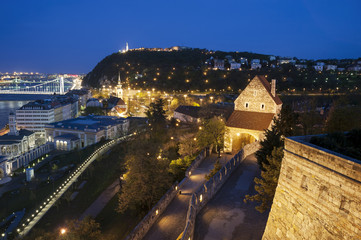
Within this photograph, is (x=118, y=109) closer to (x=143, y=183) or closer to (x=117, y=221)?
(x=117, y=221)

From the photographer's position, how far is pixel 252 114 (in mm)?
23328

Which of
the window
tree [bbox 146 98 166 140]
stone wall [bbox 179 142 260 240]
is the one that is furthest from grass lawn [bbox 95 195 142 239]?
tree [bbox 146 98 166 140]

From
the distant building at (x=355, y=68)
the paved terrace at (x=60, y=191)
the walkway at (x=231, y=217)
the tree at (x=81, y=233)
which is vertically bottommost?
the paved terrace at (x=60, y=191)

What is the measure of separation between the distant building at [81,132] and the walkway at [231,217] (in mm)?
24981

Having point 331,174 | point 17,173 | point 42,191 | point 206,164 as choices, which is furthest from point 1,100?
point 331,174

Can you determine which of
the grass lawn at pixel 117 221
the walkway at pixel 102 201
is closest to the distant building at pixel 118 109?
the walkway at pixel 102 201

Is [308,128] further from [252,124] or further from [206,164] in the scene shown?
[206,164]

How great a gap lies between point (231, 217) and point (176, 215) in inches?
145

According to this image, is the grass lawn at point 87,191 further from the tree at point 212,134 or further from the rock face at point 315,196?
the rock face at point 315,196

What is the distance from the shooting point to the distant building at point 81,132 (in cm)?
3761

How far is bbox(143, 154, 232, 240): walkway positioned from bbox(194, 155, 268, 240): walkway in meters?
1.66

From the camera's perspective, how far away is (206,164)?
2078cm

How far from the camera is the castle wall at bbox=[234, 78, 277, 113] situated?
2311 centimetres

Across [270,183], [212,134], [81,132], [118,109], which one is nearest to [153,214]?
[270,183]
